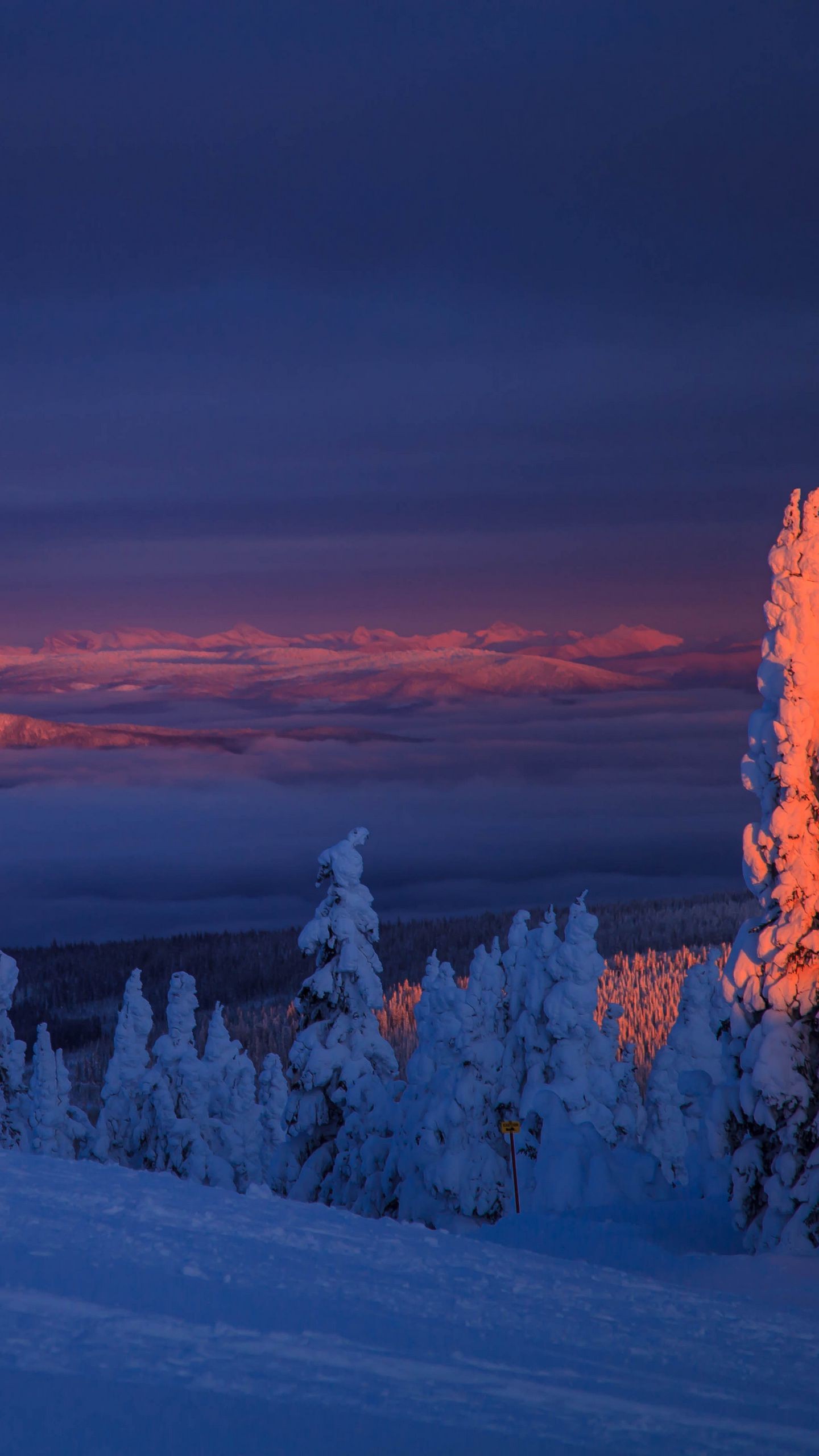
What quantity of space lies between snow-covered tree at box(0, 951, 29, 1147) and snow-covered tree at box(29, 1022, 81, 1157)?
2.47m

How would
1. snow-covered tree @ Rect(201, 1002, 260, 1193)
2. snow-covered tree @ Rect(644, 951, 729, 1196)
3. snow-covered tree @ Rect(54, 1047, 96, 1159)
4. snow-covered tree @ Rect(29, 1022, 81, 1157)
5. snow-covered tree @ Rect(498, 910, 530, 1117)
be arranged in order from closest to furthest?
1. snow-covered tree @ Rect(498, 910, 530, 1117)
2. snow-covered tree @ Rect(644, 951, 729, 1196)
3. snow-covered tree @ Rect(29, 1022, 81, 1157)
4. snow-covered tree @ Rect(201, 1002, 260, 1193)
5. snow-covered tree @ Rect(54, 1047, 96, 1159)

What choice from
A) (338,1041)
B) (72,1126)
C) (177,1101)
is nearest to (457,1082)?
(338,1041)

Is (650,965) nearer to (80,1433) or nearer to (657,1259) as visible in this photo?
(657,1259)

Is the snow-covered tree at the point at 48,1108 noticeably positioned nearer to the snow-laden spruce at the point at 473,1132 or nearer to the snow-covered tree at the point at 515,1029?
the snow-laden spruce at the point at 473,1132

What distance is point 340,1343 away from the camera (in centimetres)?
697

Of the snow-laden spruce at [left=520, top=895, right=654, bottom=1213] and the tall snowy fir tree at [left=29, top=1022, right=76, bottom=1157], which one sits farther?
the tall snowy fir tree at [left=29, top=1022, right=76, bottom=1157]

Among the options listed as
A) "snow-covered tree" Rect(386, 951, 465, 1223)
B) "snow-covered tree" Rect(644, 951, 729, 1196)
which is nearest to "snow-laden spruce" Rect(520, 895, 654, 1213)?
"snow-covered tree" Rect(386, 951, 465, 1223)

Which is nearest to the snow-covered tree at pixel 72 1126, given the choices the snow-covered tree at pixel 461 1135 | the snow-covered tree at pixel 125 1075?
the snow-covered tree at pixel 125 1075

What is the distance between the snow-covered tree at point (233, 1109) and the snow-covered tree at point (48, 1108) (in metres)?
6.28

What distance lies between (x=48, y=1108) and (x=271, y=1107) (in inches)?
485

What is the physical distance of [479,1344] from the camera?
7.40m

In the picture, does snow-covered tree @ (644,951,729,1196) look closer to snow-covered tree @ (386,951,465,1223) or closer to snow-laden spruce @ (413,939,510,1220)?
snow-laden spruce @ (413,939,510,1220)

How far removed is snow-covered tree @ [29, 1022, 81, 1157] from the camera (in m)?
54.9

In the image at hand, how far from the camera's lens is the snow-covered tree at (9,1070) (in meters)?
47.9
